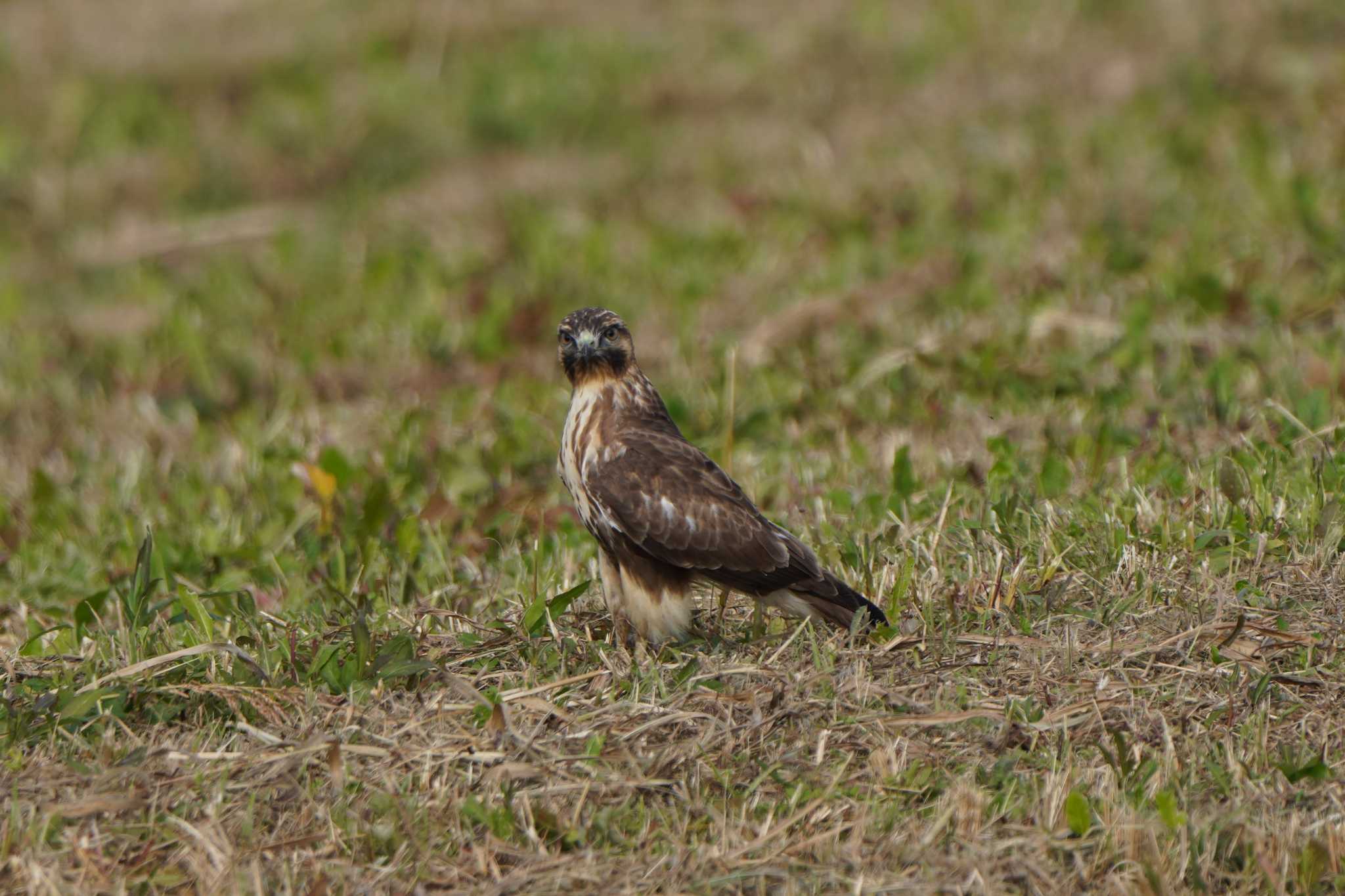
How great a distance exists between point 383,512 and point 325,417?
86.4 inches

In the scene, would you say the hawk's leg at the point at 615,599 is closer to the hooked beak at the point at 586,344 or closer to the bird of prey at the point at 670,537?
the bird of prey at the point at 670,537

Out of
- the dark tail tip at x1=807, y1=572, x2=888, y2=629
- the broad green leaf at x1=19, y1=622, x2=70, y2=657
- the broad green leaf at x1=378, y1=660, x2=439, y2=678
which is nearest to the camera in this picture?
the broad green leaf at x1=378, y1=660, x2=439, y2=678

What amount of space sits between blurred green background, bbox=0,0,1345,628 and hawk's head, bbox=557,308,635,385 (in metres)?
0.76

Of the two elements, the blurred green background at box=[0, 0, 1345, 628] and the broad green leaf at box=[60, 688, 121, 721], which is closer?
the broad green leaf at box=[60, 688, 121, 721]

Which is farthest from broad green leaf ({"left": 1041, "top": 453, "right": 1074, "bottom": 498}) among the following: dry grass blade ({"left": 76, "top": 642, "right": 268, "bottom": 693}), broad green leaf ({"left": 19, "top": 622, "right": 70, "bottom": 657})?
broad green leaf ({"left": 19, "top": 622, "right": 70, "bottom": 657})

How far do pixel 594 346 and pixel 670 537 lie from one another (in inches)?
33.0

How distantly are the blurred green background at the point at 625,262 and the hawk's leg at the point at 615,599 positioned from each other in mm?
568

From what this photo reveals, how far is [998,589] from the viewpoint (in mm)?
4914

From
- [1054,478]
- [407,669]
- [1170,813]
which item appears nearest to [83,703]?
[407,669]

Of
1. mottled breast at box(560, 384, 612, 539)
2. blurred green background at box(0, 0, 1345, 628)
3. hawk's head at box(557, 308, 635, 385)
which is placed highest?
hawk's head at box(557, 308, 635, 385)

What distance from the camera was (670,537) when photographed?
5035 millimetres

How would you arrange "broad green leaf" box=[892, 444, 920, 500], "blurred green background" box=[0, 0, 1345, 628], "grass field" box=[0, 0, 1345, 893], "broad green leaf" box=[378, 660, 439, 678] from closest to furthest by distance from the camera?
"grass field" box=[0, 0, 1345, 893], "broad green leaf" box=[378, 660, 439, 678], "broad green leaf" box=[892, 444, 920, 500], "blurred green background" box=[0, 0, 1345, 628]

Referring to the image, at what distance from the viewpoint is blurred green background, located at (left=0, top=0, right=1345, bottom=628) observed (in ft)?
22.3

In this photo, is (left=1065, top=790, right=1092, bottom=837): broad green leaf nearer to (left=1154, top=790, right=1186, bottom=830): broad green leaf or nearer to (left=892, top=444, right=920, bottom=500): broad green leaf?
(left=1154, top=790, right=1186, bottom=830): broad green leaf
